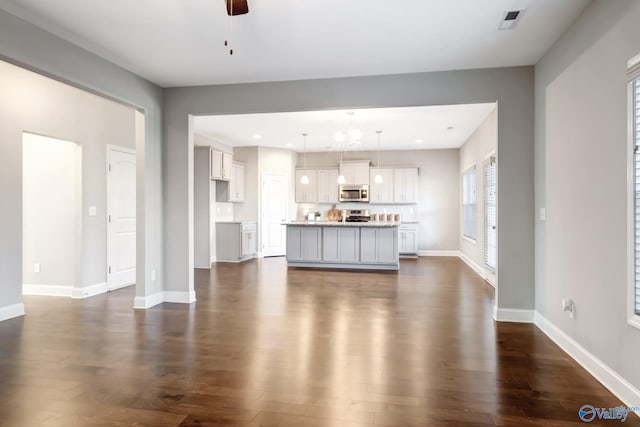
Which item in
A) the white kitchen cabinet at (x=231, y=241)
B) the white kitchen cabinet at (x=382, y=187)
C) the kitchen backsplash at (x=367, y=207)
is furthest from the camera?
the kitchen backsplash at (x=367, y=207)

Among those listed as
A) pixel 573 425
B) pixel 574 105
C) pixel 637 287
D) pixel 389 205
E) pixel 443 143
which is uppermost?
pixel 443 143

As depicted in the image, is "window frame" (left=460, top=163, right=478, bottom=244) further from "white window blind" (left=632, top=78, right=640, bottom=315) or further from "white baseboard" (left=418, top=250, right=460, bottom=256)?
"white window blind" (left=632, top=78, right=640, bottom=315)

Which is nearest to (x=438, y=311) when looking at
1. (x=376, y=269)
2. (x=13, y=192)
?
(x=376, y=269)

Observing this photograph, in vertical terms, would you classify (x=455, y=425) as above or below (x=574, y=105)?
below

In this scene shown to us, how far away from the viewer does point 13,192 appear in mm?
4188

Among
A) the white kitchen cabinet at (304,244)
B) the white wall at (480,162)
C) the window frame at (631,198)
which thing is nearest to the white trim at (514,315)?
the window frame at (631,198)

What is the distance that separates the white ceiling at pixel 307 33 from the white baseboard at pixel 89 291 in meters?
3.04

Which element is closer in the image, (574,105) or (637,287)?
(637,287)

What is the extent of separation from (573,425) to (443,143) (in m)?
7.30

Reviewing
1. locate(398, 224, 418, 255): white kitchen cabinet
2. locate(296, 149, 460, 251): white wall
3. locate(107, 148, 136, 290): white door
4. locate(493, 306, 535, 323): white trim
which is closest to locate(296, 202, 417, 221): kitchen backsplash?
locate(296, 149, 460, 251): white wall

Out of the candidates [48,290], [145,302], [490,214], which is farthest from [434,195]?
[48,290]

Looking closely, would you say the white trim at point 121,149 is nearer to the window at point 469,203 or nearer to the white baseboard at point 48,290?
the white baseboard at point 48,290

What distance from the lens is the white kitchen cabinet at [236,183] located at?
8.46 m

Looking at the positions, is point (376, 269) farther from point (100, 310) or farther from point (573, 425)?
point (573, 425)
